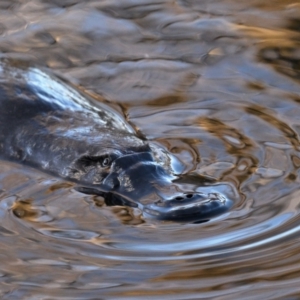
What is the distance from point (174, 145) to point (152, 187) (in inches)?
22.2

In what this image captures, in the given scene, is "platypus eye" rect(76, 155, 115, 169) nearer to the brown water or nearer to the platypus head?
the platypus head

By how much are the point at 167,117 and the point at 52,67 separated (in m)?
1.14

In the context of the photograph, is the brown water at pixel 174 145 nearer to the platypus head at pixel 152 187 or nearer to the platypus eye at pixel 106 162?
the platypus head at pixel 152 187

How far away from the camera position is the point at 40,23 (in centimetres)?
586

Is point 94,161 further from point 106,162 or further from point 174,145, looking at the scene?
point 174,145

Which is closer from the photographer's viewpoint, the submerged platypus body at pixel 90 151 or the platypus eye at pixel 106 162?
the submerged platypus body at pixel 90 151

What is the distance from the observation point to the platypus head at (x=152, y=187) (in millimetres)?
3234

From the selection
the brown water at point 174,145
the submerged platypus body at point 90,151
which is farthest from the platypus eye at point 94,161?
the brown water at point 174,145

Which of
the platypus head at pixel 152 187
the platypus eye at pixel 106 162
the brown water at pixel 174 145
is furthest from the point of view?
the platypus eye at pixel 106 162

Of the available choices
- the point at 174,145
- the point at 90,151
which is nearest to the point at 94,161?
the point at 90,151

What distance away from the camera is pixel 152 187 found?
3424 millimetres

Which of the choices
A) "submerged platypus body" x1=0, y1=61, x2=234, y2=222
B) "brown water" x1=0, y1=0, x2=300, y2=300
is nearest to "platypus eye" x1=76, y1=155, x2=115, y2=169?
"submerged platypus body" x1=0, y1=61, x2=234, y2=222

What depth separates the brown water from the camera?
2.94m

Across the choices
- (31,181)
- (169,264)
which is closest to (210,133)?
(31,181)
